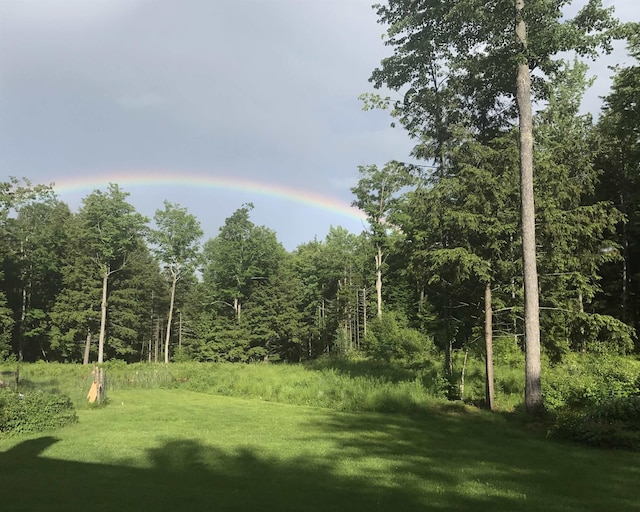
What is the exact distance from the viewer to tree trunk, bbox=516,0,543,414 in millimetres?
11930

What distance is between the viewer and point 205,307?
161 ft

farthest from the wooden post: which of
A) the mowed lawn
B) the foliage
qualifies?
the foliage

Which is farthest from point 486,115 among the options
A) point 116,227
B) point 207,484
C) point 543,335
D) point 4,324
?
point 4,324

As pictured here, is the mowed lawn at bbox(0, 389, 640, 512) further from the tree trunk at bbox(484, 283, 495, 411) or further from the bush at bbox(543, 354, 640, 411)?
the bush at bbox(543, 354, 640, 411)

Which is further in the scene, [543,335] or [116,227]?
[116,227]

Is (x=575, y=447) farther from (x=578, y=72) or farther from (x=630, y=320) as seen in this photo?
(x=578, y=72)

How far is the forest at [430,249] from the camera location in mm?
13906

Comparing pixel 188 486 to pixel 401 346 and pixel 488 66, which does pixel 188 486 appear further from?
pixel 401 346

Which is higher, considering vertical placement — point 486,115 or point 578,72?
point 578,72

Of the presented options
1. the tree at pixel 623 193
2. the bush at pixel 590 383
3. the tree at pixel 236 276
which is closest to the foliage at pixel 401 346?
the bush at pixel 590 383

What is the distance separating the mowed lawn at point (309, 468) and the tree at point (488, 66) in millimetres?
3923

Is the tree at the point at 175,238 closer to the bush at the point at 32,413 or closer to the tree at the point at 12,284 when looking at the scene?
the tree at the point at 12,284

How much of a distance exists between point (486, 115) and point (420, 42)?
12.1 ft

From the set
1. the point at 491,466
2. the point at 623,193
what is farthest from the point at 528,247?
the point at 623,193
